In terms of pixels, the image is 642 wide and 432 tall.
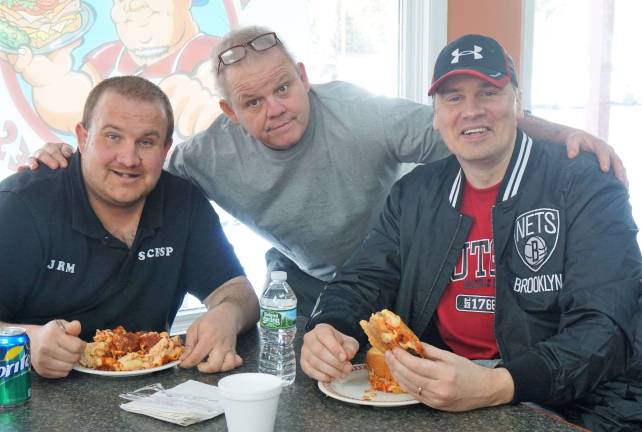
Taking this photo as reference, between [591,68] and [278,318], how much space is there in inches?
136

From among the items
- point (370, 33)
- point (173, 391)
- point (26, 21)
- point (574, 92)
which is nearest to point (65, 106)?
point (26, 21)

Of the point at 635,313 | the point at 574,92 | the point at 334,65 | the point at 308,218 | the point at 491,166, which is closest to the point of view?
the point at 635,313

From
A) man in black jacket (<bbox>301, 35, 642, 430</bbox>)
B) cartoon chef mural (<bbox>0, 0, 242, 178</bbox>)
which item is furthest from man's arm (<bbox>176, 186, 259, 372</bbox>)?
cartoon chef mural (<bbox>0, 0, 242, 178</bbox>)

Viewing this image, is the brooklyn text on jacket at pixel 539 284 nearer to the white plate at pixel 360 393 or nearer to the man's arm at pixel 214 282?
the white plate at pixel 360 393

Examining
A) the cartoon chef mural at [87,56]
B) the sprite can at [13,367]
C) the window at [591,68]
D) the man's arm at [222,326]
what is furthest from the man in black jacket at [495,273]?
Answer: the window at [591,68]

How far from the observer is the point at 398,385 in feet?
4.88

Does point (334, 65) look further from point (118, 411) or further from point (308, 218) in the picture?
point (118, 411)

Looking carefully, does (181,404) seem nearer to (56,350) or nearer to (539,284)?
(56,350)

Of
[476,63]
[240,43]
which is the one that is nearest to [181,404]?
[476,63]

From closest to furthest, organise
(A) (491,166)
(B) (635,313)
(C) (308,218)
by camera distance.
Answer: (B) (635,313), (A) (491,166), (C) (308,218)

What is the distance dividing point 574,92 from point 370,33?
1.41 metres

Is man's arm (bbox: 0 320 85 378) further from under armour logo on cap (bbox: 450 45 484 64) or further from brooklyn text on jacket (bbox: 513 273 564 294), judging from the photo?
under armour logo on cap (bbox: 450 45 484 64)

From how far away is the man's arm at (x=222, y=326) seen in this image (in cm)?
167

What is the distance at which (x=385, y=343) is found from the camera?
4.82 ft
